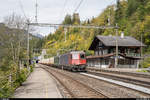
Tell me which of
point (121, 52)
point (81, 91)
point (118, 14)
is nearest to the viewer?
point (81, 91)

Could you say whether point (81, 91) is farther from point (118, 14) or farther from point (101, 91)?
point (118, 14)

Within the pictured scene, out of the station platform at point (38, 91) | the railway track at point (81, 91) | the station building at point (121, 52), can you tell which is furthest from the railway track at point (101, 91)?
the station building at point (121, 52)

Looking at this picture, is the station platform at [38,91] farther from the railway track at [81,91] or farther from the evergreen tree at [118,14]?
the evergreen tree at [118,14]

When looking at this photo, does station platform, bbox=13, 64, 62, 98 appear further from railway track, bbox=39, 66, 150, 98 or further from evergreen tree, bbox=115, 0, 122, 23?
evergreen tree, bbox=115, 0, 122, 23

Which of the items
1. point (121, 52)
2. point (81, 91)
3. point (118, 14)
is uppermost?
point (118, 14)

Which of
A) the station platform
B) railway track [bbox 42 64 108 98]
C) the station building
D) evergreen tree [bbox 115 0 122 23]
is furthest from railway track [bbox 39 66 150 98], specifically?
Answer: evergreen tree [bbox 115 0 122 23]

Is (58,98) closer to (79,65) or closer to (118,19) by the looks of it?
(79,65)

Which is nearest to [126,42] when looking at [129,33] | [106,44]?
[106,44]

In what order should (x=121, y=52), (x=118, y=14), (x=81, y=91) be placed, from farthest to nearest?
(x=118, y=14) < (x=121, y=52) < (x=81, y=91)

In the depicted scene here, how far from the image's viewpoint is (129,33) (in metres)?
67.8

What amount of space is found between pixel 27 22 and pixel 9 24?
8.16 ft

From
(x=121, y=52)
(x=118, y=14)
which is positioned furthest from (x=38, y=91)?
(x=118, y=14)

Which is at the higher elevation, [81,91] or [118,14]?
[118,14]

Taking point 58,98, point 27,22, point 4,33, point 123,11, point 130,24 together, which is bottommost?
point 58,98
